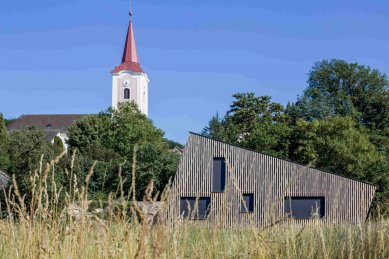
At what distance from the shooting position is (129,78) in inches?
3593

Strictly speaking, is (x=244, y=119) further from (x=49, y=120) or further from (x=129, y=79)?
(x=49, y=120)

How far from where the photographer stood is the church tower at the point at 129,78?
90625 millimetres

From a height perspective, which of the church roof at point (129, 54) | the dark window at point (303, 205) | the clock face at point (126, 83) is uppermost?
the church roof at point (129, 54)

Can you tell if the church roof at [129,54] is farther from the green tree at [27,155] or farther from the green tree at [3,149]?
the green tree at [27,155]

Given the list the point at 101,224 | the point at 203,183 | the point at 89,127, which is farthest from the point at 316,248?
the point at 89,127

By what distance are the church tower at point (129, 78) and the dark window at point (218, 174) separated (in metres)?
57.8

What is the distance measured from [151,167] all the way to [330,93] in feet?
63.9

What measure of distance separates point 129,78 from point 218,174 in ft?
196

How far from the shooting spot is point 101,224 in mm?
2555

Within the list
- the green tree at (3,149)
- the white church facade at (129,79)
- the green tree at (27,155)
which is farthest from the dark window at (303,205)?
the white church facade at (129,79)

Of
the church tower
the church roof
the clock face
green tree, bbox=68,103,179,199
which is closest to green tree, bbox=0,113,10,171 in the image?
Answer: green tree, bbox=68,103,179,199

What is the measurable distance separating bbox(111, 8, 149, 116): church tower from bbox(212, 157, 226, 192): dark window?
57.8 m

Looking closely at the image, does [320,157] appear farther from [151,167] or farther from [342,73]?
[342,73]

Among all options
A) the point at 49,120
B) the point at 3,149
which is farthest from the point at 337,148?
the point at 49,120
